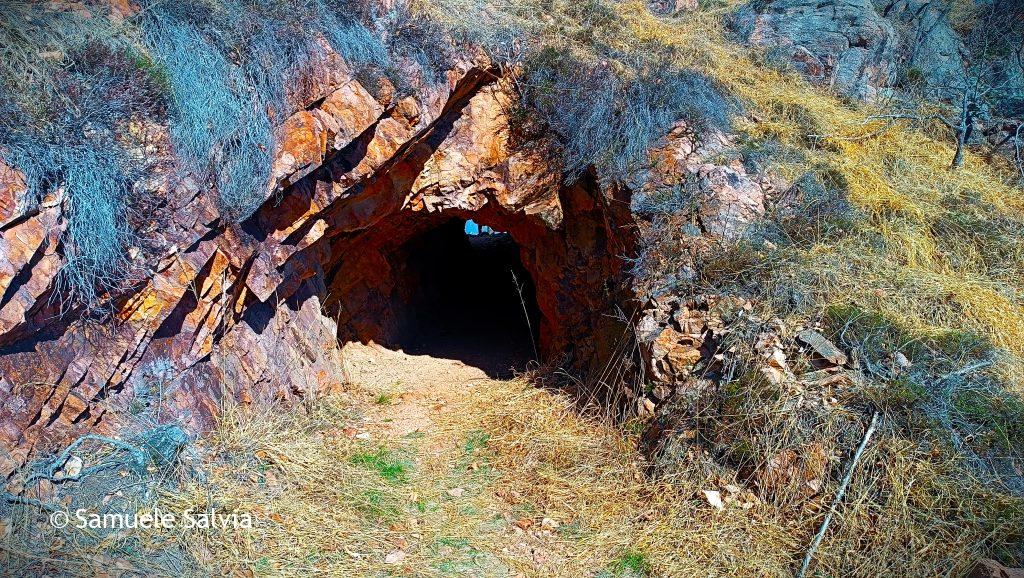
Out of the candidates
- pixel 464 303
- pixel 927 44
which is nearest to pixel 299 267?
pixel 464 303

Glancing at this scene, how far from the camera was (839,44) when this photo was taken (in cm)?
789

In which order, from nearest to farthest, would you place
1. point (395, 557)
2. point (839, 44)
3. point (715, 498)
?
point (395, 557), point (715, 498), point (839, 44)

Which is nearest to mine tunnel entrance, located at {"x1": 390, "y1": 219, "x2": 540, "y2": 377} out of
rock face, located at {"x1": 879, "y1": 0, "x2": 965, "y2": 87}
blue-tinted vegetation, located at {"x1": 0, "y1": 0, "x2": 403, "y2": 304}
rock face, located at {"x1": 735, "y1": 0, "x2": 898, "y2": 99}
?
blue-tinted vegetation, located at {"x1": 0, "y1": 0, "x2": 403, "y2": 304}

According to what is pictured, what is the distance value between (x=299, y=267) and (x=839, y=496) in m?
4.25

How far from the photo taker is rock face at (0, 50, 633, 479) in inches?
120

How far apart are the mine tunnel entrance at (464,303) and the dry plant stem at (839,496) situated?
12.0 ft

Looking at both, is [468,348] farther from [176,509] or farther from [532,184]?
[176,509]

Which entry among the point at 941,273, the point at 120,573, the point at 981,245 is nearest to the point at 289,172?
the point at 120,573

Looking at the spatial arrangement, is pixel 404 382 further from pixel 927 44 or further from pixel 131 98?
pixel 927 44

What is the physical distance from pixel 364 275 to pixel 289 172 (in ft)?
10.8

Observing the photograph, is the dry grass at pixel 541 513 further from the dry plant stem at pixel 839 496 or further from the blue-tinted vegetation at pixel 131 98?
the blue-tinted vegetation at pixel 131 98

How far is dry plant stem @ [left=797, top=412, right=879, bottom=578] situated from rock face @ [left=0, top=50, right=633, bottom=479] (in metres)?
2.18

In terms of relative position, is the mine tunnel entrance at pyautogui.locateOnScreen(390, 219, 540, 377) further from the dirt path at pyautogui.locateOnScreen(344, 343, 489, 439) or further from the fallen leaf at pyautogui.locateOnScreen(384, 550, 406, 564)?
the fallen leaf at pyautogui.locateOnScreen(384, 550, 406, 564)

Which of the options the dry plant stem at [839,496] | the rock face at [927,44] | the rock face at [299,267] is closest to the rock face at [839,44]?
the rock face at [927,44]
